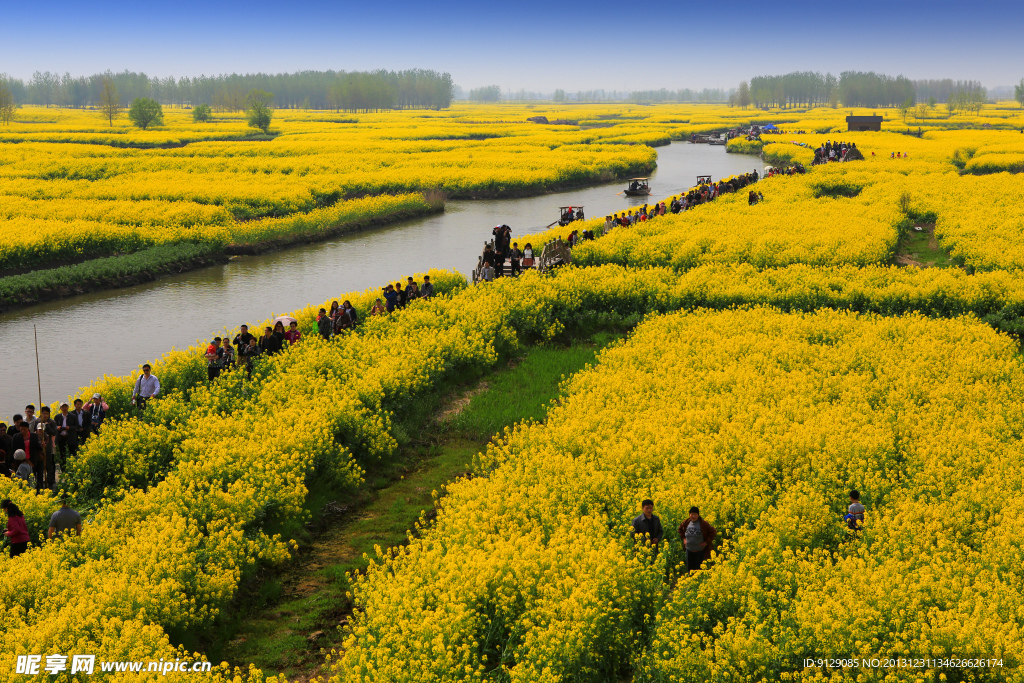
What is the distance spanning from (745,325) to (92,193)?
147 ft

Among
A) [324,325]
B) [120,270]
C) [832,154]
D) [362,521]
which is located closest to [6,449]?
[362,521]

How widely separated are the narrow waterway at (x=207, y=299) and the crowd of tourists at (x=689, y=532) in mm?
15937

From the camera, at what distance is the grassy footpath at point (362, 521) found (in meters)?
11.4

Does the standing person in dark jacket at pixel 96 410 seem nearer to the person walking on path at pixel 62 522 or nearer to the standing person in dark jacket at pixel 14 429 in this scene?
the standing person in dark jacket at pixel 14 429

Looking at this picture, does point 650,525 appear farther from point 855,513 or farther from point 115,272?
point 115,272

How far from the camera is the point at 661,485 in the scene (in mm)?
13555

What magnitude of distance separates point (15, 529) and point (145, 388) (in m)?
5.92

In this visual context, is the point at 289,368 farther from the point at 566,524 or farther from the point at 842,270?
the point at 842,270

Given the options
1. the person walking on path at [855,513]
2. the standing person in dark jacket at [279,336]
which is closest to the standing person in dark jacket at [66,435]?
the standing person in dark jacket at [279,336]

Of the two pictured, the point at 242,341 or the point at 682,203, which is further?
the point at 682,203

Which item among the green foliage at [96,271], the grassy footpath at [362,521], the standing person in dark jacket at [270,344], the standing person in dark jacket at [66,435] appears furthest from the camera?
the green foliage at [96,271]

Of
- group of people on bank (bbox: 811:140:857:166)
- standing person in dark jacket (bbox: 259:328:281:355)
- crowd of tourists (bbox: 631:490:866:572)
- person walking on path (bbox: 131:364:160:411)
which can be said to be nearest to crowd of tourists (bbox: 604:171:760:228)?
group of people on bank (bbox: 811:140:857:166)

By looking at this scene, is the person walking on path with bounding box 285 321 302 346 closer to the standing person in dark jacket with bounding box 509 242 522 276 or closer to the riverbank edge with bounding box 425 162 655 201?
the standing person in dark jacket with bounding box 509 242 522 276

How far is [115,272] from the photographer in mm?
34531
